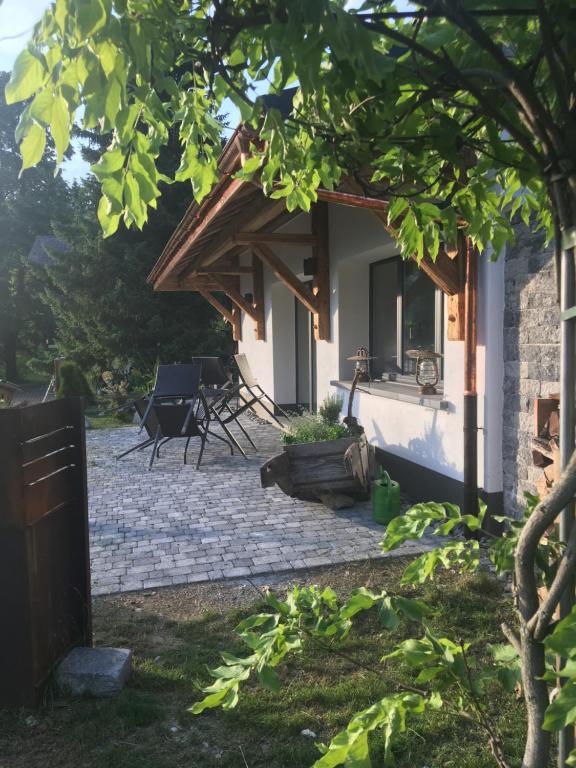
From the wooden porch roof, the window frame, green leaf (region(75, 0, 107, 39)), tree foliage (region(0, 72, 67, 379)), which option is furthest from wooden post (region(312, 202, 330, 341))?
tree foliage (region(0, 72, 67, 379))

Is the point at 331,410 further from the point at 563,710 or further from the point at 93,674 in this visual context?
the point at 563,710

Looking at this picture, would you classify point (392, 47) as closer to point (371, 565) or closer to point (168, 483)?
point (371, 565)

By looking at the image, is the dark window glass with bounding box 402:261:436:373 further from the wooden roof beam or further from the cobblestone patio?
the wooden roof beam

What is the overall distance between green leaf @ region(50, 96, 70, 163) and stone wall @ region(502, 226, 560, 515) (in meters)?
3.33

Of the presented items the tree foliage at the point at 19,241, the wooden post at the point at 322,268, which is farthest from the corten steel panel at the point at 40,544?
the tree foliage at the point at 19,241

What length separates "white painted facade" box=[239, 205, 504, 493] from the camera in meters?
4.27

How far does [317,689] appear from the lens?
256 cm

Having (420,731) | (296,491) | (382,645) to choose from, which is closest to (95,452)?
(296,491)

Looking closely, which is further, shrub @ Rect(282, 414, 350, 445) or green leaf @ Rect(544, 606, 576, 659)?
shrub @ Rect(282, 414, 350, 445)

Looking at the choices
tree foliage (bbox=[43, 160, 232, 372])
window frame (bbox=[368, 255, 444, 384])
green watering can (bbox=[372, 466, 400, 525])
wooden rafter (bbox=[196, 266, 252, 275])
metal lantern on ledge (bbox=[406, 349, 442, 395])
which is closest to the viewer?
green watering can (bbox=[372, 466, 400, 525])

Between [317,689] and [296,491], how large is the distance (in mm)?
2791

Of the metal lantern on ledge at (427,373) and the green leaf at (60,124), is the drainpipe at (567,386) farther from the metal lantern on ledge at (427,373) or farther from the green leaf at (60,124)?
the metal lantern on ledge at (427,373)

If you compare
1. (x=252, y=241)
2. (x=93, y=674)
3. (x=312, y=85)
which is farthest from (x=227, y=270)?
(x=312, y=85)

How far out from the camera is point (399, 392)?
577cm
